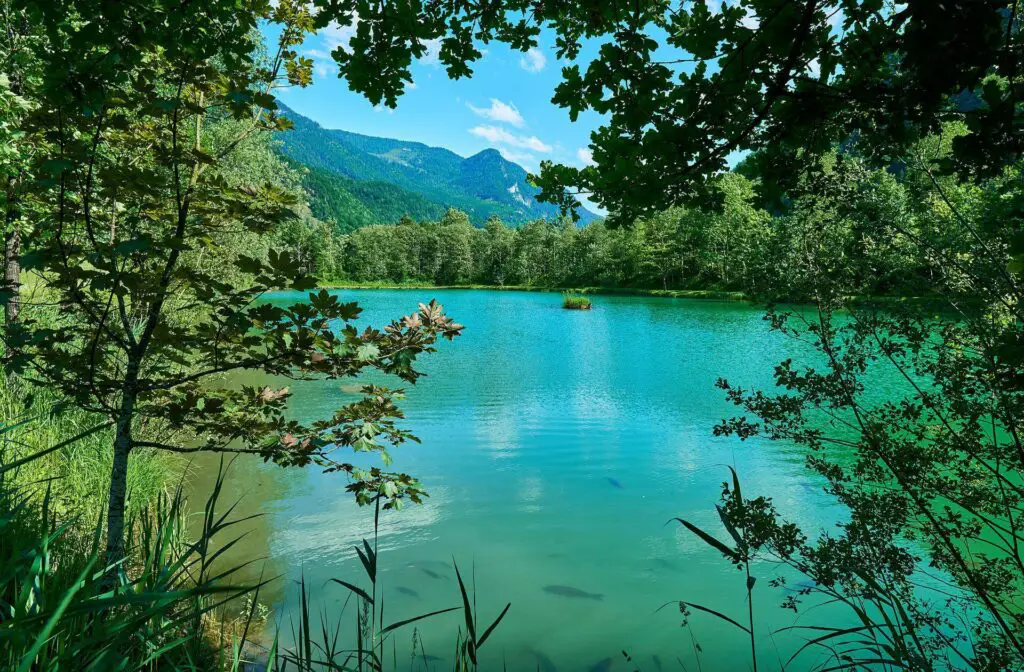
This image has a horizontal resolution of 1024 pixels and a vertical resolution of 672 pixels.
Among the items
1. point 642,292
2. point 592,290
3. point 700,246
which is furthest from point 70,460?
point 592,290

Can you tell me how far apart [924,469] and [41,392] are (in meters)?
9.32

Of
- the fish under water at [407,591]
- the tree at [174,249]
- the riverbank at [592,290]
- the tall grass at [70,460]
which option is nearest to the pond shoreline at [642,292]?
the riverbank at [592,290]

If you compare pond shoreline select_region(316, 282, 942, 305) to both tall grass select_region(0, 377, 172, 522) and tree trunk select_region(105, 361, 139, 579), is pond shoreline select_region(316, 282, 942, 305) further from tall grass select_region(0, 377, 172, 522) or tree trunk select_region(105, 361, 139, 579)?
tall grass select_region(0, 377, 172, 522)

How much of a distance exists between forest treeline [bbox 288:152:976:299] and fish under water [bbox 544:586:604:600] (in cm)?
347

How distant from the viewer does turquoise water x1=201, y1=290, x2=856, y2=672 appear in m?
4.80

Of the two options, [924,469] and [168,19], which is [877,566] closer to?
[924,469]

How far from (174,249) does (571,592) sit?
4.73 m

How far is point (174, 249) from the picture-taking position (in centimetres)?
281

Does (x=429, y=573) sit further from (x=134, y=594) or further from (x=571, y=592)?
(x=134, y=594)

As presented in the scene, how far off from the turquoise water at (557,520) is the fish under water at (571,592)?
33 mm

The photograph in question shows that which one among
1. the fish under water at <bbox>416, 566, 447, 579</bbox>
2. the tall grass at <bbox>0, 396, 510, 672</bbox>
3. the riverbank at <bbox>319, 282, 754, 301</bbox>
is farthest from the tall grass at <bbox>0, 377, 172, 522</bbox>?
the riverbank at <bbox>319, 282, 754, 301</bbox>

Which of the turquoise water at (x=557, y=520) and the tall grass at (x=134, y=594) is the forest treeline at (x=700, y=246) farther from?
the turquoise water at (x=557, y=520)

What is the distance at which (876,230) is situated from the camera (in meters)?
3.33

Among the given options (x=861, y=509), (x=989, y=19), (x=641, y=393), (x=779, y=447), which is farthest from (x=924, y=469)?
(x=641, y=393)
